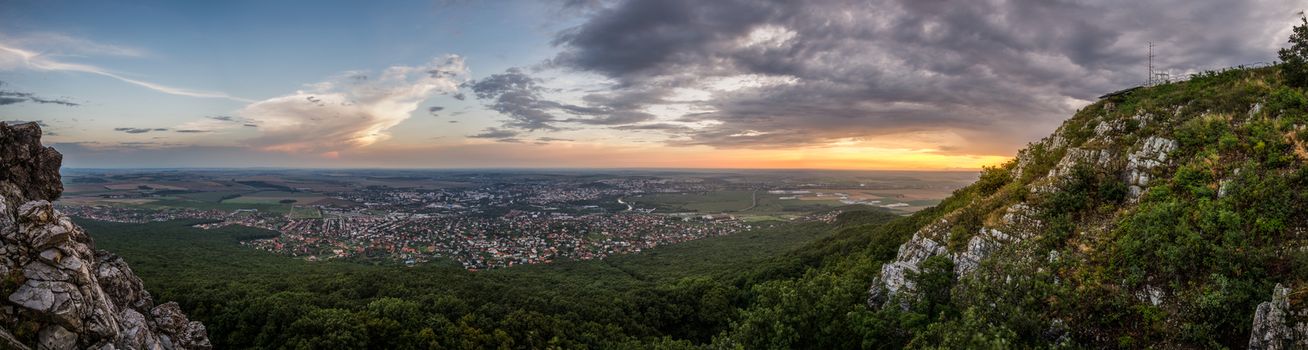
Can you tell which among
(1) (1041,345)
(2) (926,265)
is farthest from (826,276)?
(1) (1041,345)

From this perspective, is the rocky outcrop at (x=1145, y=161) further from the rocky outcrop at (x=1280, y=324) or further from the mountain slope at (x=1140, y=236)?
the rocky outcrop at (x=1280, y=324)

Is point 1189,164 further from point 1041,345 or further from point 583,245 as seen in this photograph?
Result: point 583,245

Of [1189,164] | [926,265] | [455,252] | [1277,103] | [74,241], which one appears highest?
[1277,103]

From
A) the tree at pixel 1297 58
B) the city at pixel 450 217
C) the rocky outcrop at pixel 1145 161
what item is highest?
the tree at pixel 1297 58

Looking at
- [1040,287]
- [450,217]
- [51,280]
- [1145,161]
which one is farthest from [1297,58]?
[450,217]

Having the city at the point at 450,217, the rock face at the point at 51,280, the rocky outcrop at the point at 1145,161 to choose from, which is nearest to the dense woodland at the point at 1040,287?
the rocky outcrop at the point at 1145,161
